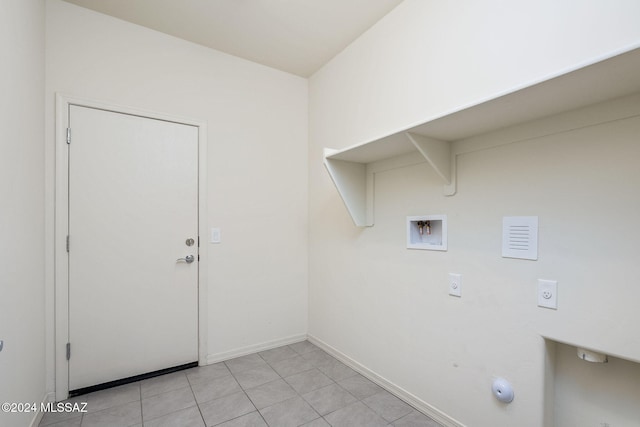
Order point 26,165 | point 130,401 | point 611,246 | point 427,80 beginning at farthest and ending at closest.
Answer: point 130,401 < point 427,80 < point 26,165 < point 611,246

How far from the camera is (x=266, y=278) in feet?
9.53

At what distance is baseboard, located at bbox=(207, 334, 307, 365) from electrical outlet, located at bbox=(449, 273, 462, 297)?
1817 millimetres

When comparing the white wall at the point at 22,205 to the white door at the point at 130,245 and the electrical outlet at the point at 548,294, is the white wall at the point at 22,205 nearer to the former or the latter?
the white door at the point at 130,245

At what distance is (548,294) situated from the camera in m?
1.34

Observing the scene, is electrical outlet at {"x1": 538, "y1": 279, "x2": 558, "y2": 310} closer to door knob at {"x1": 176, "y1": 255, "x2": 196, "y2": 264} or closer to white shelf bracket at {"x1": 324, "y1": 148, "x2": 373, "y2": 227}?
white shelf bracket at {"x1": 324, "y1": 148, "x2": 373, "y2": 227}

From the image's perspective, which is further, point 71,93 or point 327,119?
point 327,119

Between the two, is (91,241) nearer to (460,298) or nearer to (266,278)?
(266,278)

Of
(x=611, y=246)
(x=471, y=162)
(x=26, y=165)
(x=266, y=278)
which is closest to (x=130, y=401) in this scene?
(x=266, y=278)

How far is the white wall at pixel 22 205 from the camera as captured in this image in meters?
1.36

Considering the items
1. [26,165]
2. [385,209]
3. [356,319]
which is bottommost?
[356,319]

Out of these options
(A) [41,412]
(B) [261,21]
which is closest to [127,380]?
(A) [41,412]

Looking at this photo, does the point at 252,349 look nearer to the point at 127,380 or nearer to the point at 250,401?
the point at 250,401

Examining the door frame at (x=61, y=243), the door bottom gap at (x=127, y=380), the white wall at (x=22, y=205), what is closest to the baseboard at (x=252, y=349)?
the door bottom gap at (x=127, y=380)

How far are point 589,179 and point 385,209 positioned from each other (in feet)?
3.82
